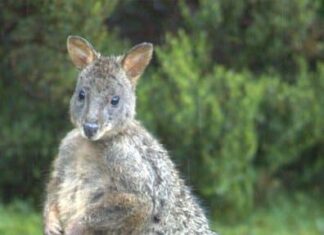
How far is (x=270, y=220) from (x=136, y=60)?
4.38m

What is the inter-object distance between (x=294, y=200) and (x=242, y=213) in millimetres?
978

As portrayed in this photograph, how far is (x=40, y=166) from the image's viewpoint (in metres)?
11.2

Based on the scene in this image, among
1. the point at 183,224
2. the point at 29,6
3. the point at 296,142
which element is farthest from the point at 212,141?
the point at 183,224

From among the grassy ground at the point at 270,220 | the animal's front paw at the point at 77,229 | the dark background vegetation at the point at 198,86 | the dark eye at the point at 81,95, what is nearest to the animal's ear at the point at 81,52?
the dark eye at the point at 81,95

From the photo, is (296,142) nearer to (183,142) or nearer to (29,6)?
(183,142)

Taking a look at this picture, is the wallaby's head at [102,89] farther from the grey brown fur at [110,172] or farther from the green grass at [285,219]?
the green grass at [285,219]

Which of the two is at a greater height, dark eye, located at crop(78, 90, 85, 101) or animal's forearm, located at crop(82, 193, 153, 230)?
dark eye, located at crop(78, 90, 85, 101)

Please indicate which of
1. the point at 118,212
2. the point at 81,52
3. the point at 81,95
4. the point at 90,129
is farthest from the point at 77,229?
the point at 81,52

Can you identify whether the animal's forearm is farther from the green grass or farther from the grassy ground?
the green grass

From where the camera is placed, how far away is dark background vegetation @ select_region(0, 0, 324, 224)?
10562 mm

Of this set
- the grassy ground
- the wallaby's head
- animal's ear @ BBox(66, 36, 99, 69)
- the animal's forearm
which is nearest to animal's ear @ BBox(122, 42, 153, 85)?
the wallaby's head

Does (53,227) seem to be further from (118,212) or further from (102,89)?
(102,89)

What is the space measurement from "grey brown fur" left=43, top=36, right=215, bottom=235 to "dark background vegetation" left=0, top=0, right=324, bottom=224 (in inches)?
110

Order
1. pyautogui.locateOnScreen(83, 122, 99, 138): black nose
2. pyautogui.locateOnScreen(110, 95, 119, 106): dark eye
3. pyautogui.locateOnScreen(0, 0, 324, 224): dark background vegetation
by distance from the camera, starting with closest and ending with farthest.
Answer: pyautogui.locateOnScreen(83, 122, 99, 138): black nose < pyautogui.locateOnScreen(110, 95, 119, 106): dark eye < pyautogui.locateOnScreen(0, 0, 324, 224): dark background vegetation
